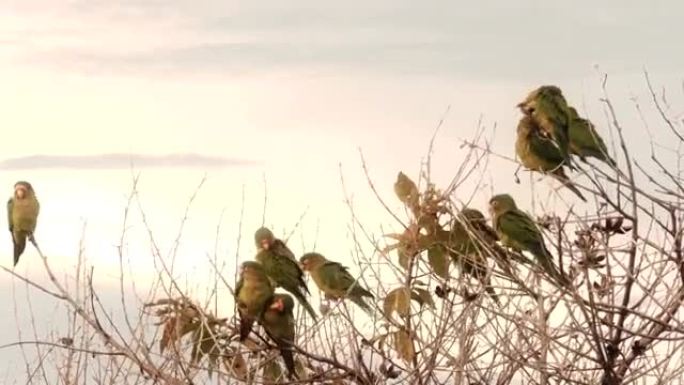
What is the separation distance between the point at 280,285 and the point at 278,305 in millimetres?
130

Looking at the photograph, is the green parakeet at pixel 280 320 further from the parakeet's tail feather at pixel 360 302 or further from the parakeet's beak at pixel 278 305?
the parakeet's tail feather at pixel 360 302

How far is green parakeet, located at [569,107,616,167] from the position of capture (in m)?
4.58

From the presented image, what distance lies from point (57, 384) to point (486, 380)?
Answer: 2703mm

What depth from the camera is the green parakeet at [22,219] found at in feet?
15.9

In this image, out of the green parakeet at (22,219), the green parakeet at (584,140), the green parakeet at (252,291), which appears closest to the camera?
the green parakeet at (252,291)

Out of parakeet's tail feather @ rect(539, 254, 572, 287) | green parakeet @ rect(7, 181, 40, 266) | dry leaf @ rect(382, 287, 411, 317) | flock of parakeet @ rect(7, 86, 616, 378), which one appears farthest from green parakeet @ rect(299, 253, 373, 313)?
green parakeet @ rect(7, 181, 40, 266)

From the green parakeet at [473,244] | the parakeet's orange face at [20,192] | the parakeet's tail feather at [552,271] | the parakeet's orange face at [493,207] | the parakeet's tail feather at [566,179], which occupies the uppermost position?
the parakeet's orange face at [20,192]

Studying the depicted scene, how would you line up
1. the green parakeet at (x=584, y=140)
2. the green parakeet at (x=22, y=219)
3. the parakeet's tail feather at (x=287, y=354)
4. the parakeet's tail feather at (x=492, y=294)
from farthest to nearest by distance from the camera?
the green parakeet at (x=22, y=219) < the parakeet's tail feather at (x=492, y=294) < the green parakeet at (x=584, y=140) < the parakeet's tail feather at (x=287, y=354)

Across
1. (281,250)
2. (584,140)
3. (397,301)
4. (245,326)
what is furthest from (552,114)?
(245,326)

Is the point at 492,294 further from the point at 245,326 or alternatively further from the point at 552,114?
the point at 245,326

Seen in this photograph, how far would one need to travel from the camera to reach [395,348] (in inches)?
186

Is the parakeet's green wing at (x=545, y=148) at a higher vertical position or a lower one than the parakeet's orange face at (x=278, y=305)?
higher

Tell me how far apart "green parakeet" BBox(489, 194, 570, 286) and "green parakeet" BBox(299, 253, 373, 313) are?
561mm

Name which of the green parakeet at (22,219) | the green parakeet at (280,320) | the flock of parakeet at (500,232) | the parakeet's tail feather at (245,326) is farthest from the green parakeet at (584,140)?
the green parakeet at (22,219)
